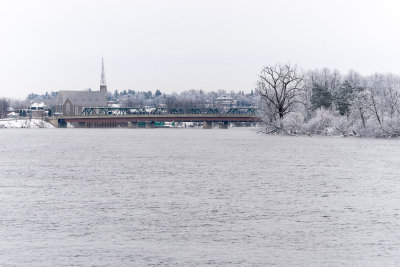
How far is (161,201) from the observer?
113 feet

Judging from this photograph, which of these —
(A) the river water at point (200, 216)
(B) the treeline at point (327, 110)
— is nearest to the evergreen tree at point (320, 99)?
(B) the treeline at point (327, 110)

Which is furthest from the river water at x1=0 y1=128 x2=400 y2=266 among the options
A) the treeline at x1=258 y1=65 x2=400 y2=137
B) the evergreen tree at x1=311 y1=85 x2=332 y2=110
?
the evergreen tree at x1=311 y1=85 x2=332 y2=110

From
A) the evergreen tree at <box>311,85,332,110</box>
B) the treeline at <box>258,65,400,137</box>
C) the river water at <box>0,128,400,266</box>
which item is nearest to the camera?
the river water at <box>0,128,400,266</box>

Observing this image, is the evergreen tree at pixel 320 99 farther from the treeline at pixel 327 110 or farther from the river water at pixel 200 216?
the river water at pixel 200 216

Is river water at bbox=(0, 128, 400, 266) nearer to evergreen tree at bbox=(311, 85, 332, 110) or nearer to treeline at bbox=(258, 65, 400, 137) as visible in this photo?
treeline at bbox=(258, 65, 400, 137)

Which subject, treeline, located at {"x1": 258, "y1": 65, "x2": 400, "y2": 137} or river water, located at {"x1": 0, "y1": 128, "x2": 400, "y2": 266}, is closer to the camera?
river water, located at {"x1": 0, "y1": 128, "x2": 400, "y2": 266}

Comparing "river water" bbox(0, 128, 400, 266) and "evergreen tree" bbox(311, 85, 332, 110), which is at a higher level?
"evergreen tree" bbox(311, 85, 332, 110)

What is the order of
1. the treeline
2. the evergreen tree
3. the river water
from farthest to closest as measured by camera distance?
the evergreen tree < the treeline < the river water

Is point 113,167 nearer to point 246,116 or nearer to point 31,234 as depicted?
point 31,234

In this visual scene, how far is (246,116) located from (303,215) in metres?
147

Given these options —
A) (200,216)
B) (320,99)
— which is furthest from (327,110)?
(200,216)

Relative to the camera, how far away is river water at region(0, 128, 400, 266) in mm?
22641

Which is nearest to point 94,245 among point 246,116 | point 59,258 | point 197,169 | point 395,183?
point 59,258

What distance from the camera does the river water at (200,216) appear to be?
74.3ft
